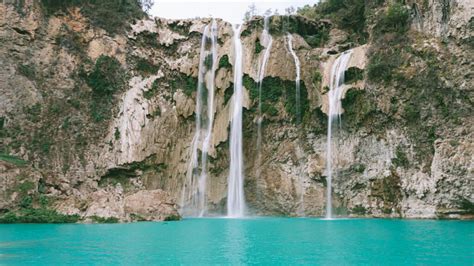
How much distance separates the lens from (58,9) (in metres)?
37.8

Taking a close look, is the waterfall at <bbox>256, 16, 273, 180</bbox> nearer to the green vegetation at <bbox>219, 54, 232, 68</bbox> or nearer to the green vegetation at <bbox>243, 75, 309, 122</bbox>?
the green vegetation at <bbox>243, 75, 309, 122</bbox>

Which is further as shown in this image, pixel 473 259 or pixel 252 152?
pixel 252 152

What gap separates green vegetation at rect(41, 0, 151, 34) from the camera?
37.9 m

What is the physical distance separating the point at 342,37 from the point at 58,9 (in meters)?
21.6

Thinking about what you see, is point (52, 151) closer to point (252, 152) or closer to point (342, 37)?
point (252, 152)

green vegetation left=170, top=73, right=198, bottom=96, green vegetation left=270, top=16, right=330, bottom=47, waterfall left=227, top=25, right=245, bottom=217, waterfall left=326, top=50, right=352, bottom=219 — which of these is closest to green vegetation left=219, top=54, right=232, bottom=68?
green vegetation left=170, top=73, right=198, bottom=96

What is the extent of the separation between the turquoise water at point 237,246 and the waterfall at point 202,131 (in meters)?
11.5

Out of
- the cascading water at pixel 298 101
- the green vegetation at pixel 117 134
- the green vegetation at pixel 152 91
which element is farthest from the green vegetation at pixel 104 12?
the cascading water at pixel 298 101

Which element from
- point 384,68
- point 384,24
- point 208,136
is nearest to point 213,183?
point 208,136

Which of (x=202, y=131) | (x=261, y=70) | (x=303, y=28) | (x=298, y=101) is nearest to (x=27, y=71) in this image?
(x=202, y=131)

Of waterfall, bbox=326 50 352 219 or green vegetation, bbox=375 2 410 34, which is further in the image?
green vegetation, bbox=375 2 410 34

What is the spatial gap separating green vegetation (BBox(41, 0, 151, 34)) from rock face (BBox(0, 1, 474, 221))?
63 cm

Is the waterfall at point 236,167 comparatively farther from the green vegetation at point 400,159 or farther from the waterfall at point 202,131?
the green vegetation at point 400,159

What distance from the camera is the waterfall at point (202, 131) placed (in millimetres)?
34000
